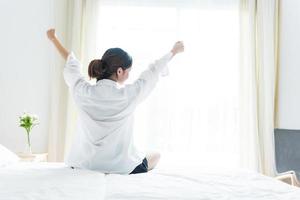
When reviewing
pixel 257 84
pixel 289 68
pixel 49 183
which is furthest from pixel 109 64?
pixel 289 68

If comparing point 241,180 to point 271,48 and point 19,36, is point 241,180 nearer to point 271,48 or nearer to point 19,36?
point 271,48

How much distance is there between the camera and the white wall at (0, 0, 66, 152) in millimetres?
3396

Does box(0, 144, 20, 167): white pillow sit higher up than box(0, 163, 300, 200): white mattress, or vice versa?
box(0, 144, 20, 167): white pillow

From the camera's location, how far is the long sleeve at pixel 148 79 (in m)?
1.86

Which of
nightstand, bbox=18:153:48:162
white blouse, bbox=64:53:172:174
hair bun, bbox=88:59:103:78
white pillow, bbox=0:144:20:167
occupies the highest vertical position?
hair bun, bbox=88:59:103:78

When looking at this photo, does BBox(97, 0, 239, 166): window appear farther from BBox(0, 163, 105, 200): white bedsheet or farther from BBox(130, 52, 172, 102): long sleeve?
BBox(0, 163, 105, 200): white bedsheet

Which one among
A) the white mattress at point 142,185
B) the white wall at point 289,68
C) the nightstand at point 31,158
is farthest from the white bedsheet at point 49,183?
the white wall at point 289,68

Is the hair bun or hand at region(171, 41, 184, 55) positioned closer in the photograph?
the hair bun

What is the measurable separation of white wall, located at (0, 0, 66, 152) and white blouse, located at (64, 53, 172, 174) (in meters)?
1.64

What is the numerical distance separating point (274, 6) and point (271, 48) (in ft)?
1.42

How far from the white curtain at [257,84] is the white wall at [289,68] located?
0.15m

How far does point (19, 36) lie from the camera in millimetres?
3426

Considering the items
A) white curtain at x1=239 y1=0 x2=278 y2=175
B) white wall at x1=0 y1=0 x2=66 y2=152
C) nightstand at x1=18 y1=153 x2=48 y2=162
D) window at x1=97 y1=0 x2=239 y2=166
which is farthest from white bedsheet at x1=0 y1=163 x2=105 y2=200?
white curtain at x1=239 y1=0 x2=278 y2=175

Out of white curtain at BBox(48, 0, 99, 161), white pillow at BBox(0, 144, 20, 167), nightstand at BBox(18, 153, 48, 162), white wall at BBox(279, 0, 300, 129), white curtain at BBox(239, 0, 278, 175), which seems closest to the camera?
white pillow at BBox(0, 144, 20, 167)
